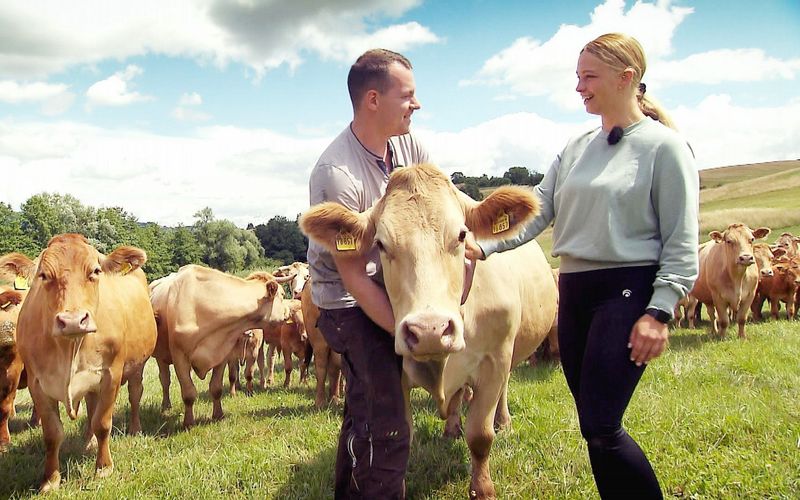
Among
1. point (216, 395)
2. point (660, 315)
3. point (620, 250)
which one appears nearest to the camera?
point (660, 315)

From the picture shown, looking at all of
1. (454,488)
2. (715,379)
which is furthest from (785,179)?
(454,488)

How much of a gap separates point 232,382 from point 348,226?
25.4 feet

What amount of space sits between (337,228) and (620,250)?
1.49m

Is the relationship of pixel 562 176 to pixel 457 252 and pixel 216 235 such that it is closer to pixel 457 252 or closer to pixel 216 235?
pixel 457 252

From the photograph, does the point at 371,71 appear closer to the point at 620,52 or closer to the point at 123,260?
the point at 620,52

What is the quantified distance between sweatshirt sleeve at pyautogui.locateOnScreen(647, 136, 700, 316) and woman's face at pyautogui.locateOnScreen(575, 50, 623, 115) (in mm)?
392

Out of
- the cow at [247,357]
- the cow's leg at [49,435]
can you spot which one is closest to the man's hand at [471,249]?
the cow's leg at [49,435]

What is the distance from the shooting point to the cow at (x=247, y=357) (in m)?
9.38

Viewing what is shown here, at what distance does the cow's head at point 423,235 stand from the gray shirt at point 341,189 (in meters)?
0.17

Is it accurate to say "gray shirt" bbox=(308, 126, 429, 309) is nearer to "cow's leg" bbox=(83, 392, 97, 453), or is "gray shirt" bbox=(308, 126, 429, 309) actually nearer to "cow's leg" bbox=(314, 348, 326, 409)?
"cow's leg" bbox=(83, 392, 97, 453)

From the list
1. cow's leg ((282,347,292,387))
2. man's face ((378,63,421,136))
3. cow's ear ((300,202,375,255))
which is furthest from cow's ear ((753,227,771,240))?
cow's ear ((300,202,375,255))

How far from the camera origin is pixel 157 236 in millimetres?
67875

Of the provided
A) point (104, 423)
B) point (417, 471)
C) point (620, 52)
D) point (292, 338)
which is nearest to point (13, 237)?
point (292, 338)

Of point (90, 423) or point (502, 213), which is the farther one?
point (90, 423)
